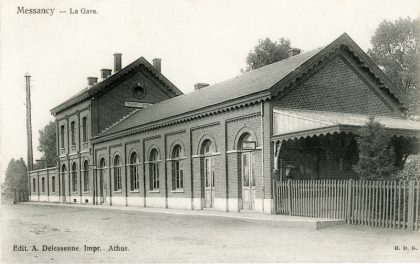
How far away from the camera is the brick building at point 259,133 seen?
59.1 ft

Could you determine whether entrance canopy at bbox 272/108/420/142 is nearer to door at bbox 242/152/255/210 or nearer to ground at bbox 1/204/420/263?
door at bbox 242/152/255/210

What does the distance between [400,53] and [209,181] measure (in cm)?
2385

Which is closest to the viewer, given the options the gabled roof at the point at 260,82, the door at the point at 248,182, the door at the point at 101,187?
the gabled roof at the point at 260,82

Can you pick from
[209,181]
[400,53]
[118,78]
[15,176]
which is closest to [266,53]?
[400,53]

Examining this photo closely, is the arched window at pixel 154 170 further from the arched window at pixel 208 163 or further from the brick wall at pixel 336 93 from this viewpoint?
the brick wall at pixel 336 93

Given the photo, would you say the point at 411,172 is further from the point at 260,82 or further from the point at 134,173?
the point at 134,173

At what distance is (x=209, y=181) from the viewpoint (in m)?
22.1

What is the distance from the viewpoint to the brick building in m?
18.0

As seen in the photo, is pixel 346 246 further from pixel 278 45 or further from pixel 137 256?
pixel 278 45

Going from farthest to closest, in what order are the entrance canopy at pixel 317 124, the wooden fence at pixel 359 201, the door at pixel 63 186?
the door at pixel 63 186 → the entrance canopy at pixel 317 124 → the wooden fence at pixel 359 201

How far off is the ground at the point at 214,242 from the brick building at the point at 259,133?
3064 mm

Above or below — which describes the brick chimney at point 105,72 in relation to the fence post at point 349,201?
above

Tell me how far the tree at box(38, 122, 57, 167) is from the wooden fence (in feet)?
208

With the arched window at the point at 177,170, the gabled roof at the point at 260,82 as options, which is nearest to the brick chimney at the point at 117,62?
the gabled roof at the point at 260,82
